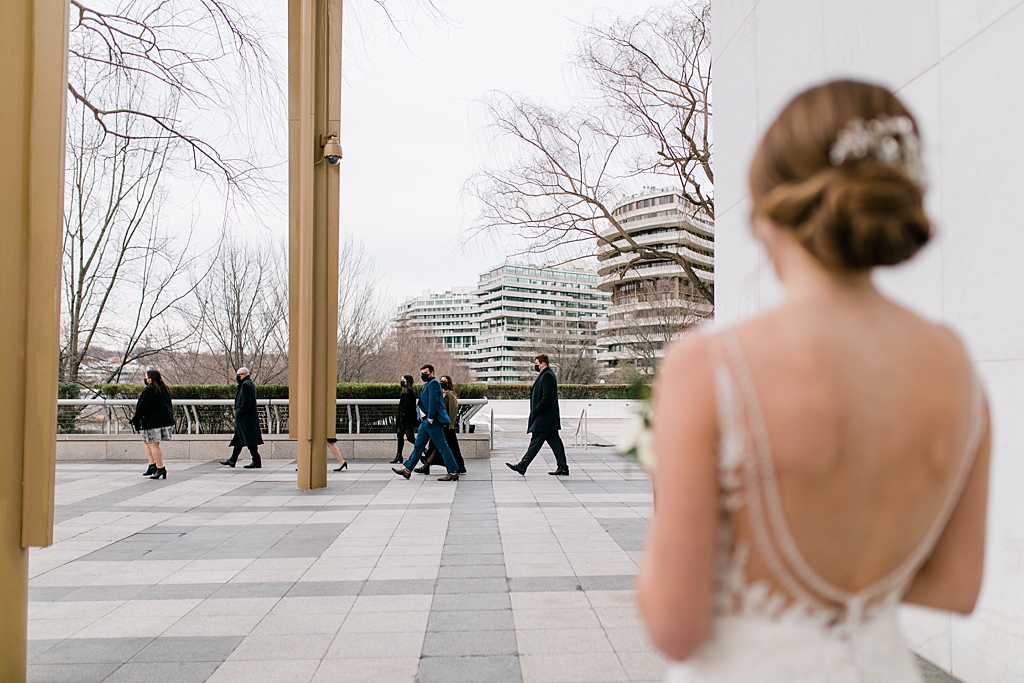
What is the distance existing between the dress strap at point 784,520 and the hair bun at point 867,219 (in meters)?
0.21

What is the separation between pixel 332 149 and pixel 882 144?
1045cm

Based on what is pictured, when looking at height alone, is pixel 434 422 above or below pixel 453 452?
above

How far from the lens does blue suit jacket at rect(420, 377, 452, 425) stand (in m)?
11.6

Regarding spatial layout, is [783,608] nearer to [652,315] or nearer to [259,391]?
[259,391]

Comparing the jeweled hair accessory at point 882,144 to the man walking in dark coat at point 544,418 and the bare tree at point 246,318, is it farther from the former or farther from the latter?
the bare tree at point 246,318

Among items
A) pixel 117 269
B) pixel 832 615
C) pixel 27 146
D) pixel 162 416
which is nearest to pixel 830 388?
pixel 832 615

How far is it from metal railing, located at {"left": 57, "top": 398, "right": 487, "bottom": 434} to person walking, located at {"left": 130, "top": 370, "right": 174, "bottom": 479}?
320cm

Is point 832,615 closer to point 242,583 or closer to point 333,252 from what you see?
point 242,583

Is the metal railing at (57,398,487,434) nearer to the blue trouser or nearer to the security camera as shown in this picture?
the blue trouser

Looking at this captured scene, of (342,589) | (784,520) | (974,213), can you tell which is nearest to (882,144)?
(784,520)

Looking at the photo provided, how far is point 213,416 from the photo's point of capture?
16.2 meters

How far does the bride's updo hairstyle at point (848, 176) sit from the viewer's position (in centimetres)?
104

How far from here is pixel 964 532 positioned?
1235 mm

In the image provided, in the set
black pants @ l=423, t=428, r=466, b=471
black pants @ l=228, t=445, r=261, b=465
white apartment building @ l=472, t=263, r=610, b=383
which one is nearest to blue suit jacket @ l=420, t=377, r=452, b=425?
black pants @ l=423, t=428, r=466, b=471
